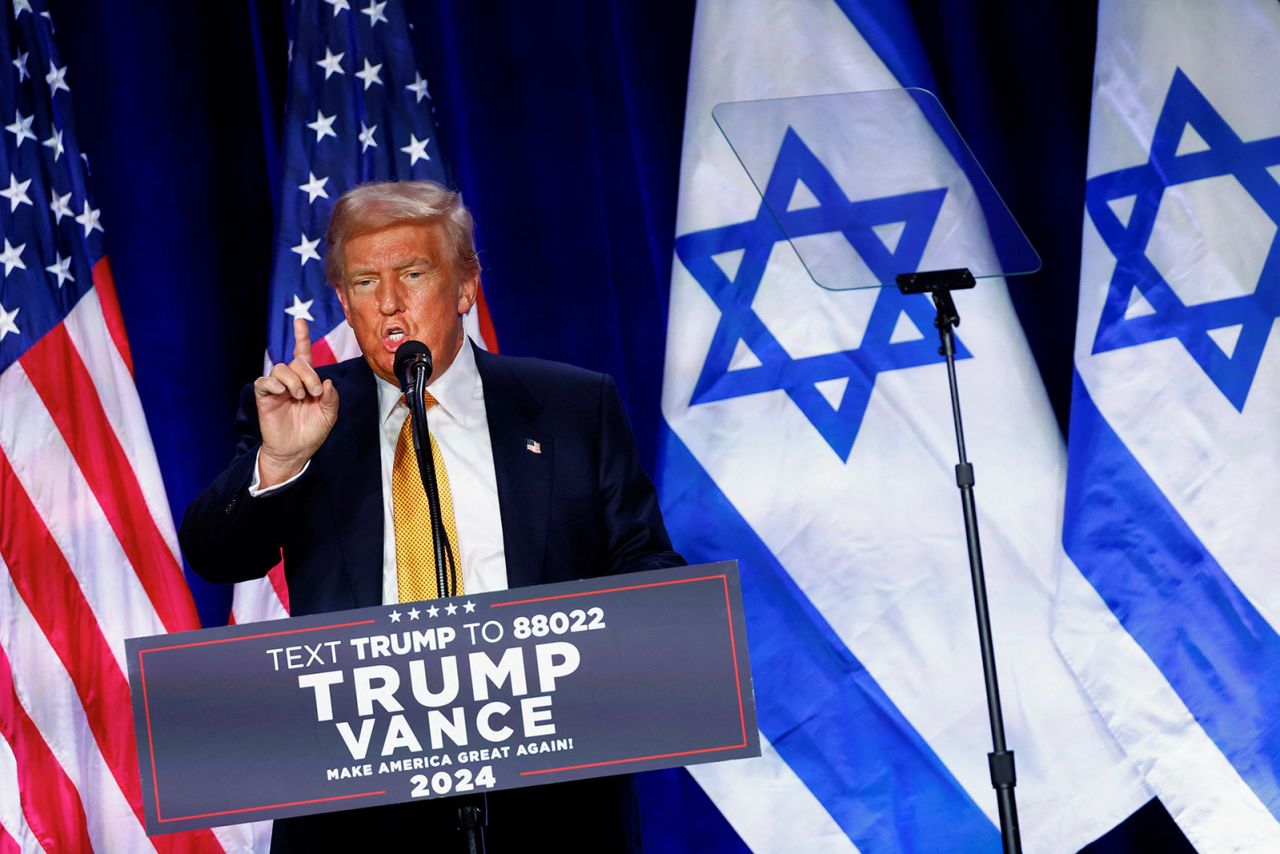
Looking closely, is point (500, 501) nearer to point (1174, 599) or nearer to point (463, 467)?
point (463, 467)

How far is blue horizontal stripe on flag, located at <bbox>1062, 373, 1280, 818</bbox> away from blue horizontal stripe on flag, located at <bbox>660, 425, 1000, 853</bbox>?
0.44 metres

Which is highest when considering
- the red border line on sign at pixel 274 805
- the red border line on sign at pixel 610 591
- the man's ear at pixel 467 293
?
the man's ear at pixel 467 293

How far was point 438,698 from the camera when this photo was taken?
1340mm

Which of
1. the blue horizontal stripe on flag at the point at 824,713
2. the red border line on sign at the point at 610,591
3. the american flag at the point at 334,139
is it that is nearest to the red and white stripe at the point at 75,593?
the american flag at the point at 334,139

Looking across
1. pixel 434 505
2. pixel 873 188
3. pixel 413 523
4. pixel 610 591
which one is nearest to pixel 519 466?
pixel 413 523

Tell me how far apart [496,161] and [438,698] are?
7.47 feet

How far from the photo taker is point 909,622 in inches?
118

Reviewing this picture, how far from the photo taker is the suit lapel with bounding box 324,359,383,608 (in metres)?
1.86

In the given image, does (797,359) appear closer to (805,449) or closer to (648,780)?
(805,449)

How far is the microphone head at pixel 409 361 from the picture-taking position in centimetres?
151

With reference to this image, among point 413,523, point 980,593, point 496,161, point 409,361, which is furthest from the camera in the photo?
point 496,161

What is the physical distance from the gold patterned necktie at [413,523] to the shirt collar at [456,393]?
0.28ft

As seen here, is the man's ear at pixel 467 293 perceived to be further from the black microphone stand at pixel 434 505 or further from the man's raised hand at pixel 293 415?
the black microphone stand at pixel 434 505

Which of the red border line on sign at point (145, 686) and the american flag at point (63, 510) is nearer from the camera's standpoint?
the red border line on sign at point (145, 686)
